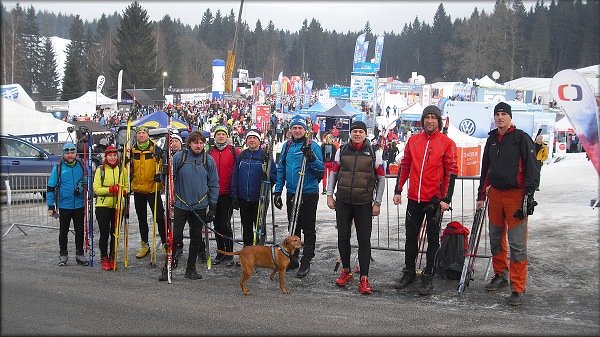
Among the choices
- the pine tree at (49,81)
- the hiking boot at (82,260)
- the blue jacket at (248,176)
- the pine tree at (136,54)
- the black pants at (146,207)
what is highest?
the pine tree at (136,54)

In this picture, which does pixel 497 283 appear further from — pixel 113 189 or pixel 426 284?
pixel 113 189

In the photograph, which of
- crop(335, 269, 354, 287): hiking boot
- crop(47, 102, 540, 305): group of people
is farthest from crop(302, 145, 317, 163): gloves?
crop(335, 269, 354, 287): hiking boot

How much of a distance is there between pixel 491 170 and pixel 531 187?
481 millimetres

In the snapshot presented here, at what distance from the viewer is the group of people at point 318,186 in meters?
5.76

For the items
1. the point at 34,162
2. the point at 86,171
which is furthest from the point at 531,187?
the point at 34,162

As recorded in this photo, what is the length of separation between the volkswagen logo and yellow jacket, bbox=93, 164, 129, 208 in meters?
Answer: 17.3

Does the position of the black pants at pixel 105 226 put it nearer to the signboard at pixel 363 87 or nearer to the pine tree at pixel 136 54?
the signboard at pixel 363 87

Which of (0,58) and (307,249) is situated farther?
(307,249)

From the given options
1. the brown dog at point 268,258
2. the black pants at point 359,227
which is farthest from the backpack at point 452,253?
the brown dog at point 268,258

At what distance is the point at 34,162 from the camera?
14492 millimetres

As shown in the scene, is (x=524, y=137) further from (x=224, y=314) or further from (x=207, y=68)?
(x=207, y=68)

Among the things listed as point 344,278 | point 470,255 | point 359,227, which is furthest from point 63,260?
point 470,255

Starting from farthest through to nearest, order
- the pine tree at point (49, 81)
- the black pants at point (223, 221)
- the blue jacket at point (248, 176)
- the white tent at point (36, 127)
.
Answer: the pine tree at point (49, 81)
the white tent at point (36, 127)
the black pants at point (223, 221)
the blue jacket at point (248, 176)

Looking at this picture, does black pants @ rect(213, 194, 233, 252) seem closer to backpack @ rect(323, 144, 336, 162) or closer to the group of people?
the group of people
